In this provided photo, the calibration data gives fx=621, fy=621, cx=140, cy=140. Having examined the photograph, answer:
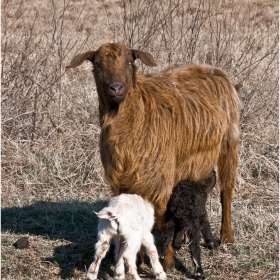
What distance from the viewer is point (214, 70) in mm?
7305

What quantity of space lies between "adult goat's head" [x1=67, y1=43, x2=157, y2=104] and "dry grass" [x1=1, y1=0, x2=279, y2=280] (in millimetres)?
1729

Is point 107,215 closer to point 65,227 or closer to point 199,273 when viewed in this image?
point 199,273

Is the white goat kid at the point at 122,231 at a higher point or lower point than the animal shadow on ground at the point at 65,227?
higher

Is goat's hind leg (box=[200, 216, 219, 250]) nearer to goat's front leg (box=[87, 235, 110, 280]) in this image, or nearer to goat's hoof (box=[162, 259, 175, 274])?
goat's hoof (box=[162, 259, 175, 274])

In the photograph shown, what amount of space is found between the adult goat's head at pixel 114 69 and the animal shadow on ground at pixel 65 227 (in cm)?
165

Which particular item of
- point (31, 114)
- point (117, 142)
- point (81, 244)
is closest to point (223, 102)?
point (117, 142)

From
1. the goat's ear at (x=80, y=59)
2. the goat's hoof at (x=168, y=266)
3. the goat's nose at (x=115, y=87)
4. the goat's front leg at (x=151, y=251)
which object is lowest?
the goat's hoof at (x=168, y=266)

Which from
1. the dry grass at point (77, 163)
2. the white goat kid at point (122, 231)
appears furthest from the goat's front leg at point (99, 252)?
the dry grass at point (77, 163)

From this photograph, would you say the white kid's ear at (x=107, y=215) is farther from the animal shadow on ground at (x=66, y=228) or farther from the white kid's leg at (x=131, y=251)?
the animal shadow on ground at (x=66, y=228)

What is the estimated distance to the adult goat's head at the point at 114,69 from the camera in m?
5.70

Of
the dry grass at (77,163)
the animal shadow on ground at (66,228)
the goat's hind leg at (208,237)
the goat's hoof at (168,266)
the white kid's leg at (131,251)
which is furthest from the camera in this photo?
the goat's hind leg at (208,237)

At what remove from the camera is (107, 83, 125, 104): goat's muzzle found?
5.65m

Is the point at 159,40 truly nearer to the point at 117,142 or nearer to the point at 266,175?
the point at 266,175

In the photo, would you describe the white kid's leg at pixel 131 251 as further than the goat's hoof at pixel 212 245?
No
